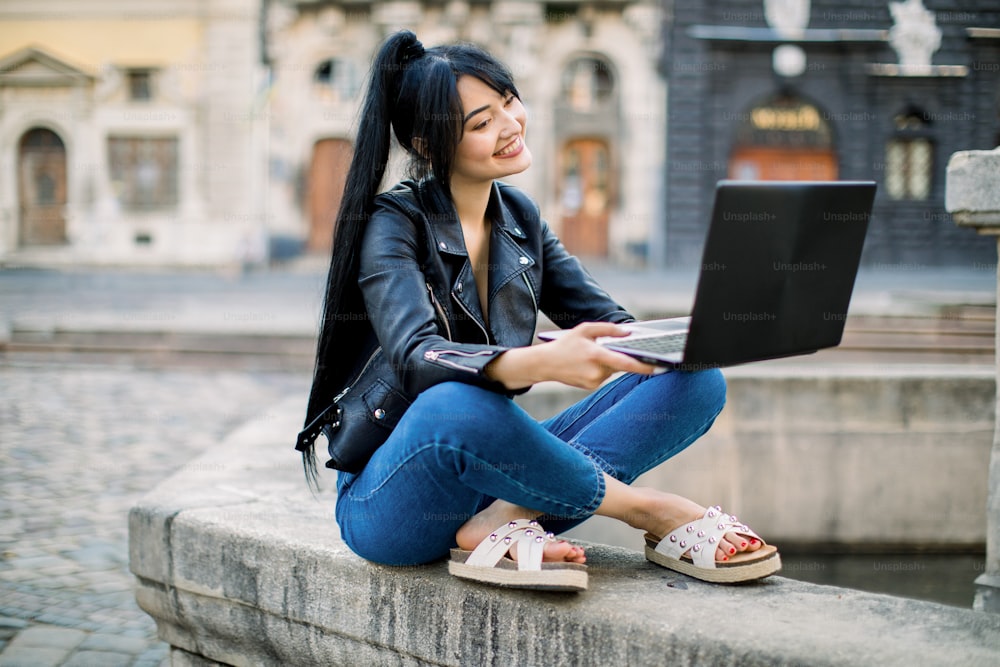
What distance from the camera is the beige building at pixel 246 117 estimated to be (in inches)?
804

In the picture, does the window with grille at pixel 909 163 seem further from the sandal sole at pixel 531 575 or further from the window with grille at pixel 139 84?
the sandal sole at pixel 531 575

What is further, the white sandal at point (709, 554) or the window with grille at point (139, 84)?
the window with grille at point (139, 84)

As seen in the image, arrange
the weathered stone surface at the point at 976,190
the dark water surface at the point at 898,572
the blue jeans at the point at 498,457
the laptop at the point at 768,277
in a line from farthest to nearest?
1. the dark water surface at the point at 898,572
2. the weathered stone surface at the point at 976,190
3. the blue jeans at the point at 498,457
4. the laptop at the point at 768,277

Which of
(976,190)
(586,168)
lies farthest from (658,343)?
(586,168)

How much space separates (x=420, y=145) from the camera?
2164 mm

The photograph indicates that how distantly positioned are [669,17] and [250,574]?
1947 cm

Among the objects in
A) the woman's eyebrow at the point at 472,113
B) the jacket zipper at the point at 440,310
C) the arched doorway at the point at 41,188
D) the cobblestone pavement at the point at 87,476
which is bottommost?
the cobblestone pavement at the point at 87,476

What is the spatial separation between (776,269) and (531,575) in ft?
2.32

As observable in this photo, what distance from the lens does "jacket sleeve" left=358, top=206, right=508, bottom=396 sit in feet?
6.11

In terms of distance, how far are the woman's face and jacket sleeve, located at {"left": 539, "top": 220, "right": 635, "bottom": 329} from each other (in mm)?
261

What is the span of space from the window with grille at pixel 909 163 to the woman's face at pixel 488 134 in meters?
19.2

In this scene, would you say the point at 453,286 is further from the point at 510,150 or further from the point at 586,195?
the point at 586,195

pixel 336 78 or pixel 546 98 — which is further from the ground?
pixel 336 78

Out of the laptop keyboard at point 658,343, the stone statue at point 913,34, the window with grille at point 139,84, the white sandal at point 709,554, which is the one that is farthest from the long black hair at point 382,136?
the window with grille at point 139,84
